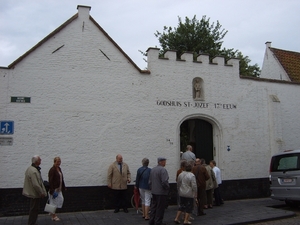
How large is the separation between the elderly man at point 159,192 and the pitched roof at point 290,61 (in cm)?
1082

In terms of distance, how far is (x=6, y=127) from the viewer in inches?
389

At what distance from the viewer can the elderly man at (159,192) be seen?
8344 millimetres

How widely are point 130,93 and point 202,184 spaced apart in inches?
159

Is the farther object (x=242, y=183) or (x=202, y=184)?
(x=242, y=183)

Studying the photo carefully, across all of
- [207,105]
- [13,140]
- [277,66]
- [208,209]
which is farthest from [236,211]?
[277,66]

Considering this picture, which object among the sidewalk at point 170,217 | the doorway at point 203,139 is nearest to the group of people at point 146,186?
the sidewalk at point 170,217

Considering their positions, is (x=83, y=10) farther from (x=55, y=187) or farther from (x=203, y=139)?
(x=203, y=139)

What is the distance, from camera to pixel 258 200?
12656 millimetres

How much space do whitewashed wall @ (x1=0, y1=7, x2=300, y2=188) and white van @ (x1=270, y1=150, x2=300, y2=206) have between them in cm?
209

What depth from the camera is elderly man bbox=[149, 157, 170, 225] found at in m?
8.34

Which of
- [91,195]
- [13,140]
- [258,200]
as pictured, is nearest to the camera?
[13,140]

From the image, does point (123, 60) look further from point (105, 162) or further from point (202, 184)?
point (202, 184)

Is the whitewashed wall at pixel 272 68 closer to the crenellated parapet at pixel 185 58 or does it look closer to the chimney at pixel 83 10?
the crenellated parapet at pixel 185 58

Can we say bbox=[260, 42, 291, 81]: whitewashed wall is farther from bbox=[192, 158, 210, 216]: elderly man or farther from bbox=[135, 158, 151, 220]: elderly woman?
bbox=[135, 158, 151, 220]: elderly woman
